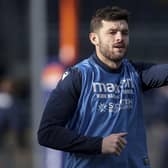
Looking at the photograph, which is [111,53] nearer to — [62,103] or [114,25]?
[114,25]

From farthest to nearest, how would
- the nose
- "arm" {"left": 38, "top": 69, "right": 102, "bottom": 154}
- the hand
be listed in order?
the nose < "arm" {"left": 38, "top": 69, "right": 102, "bottom": 154} < the hand

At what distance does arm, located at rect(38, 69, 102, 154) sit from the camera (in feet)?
17.1

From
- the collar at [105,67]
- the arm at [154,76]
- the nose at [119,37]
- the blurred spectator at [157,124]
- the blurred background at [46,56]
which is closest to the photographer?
the nose at [119,37]

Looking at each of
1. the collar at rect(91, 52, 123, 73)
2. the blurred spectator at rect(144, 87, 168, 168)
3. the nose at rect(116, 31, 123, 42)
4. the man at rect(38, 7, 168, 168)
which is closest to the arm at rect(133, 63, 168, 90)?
the man at rect(38, 7, 168, 168)

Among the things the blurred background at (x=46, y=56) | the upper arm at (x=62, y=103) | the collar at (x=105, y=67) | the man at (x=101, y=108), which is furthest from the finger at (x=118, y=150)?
the blurred background at (x=46, y=56)

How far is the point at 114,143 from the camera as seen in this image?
5090 millimetres

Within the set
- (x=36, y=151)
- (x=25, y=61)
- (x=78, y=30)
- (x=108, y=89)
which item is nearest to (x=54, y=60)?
(x=36, y=151)

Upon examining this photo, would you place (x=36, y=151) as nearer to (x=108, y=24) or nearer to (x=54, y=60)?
(x=54, y=60)

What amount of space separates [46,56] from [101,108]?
7.62 metres

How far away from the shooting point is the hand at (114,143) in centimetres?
510

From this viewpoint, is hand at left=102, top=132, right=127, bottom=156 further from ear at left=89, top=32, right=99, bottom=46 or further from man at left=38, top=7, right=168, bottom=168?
ear at left=89, top=32, right=99, bottom=46

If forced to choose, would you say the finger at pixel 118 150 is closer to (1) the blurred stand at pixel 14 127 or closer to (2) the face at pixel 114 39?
(2) the face at pixel 114 39

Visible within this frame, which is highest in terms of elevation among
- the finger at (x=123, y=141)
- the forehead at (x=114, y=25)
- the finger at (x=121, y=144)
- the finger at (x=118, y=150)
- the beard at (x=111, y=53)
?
the forehead at (x=114, y=25)

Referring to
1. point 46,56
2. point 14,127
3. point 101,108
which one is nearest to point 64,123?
point 101,108
